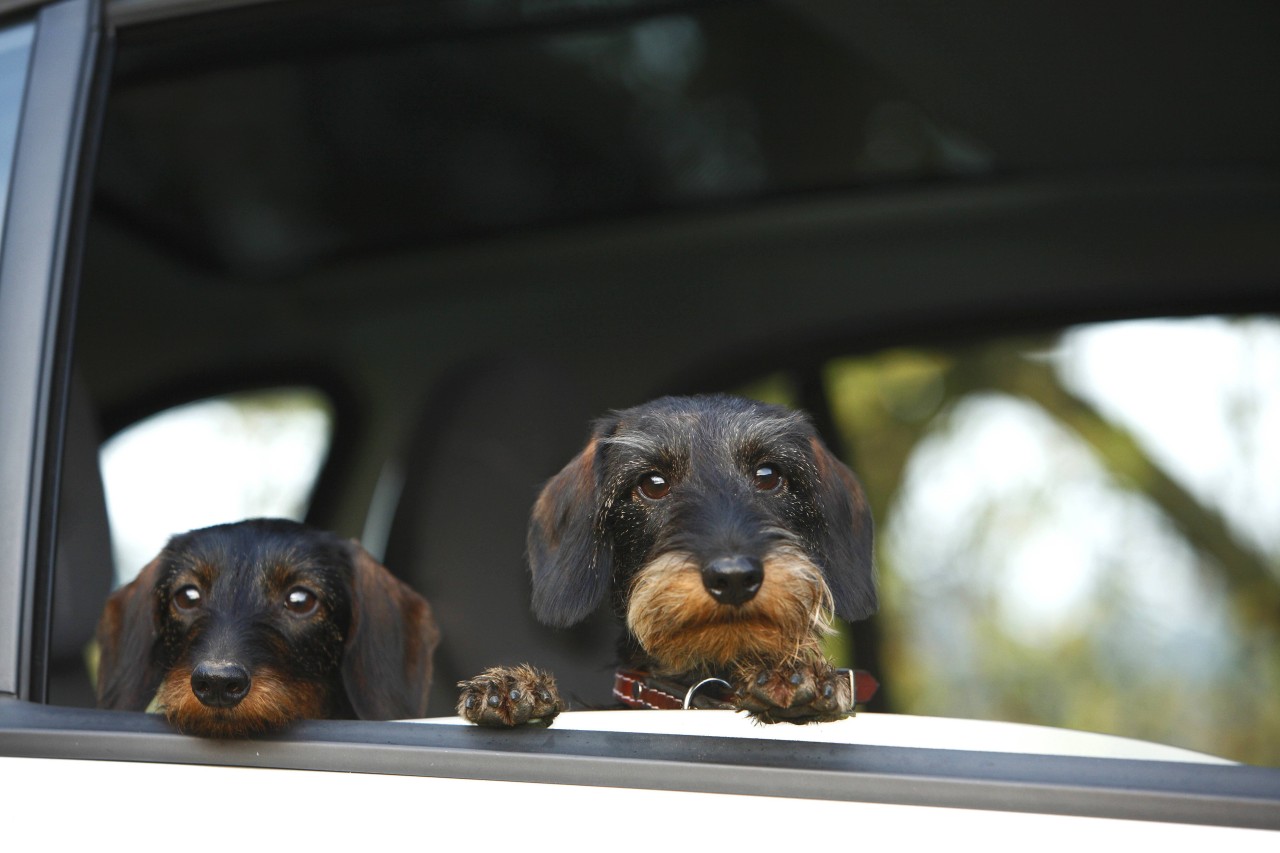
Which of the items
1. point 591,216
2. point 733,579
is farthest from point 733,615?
point 591,216

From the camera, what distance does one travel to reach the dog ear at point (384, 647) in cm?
258

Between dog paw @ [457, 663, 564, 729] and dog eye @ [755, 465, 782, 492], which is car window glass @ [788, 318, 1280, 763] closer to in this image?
dog eye @ [755, 465, 782, 492]

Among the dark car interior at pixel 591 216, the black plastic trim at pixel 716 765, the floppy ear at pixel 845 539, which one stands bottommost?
the black plastic trim at pixel 716 765

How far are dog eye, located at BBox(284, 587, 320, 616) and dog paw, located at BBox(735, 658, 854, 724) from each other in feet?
3.80

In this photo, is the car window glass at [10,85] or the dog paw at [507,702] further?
the car window glass at [10,85]

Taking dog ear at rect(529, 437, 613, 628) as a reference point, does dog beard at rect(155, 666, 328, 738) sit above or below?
below

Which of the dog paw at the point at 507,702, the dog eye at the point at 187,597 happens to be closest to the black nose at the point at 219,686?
the dog paw at the point at 507,702

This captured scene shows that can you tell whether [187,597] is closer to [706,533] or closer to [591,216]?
[706,533]

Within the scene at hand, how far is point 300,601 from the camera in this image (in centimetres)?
255

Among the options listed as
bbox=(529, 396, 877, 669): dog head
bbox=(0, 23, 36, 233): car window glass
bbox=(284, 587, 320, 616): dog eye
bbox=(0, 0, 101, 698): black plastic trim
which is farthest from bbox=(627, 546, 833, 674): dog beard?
bbox=(0, 23, 36, 233): car window glass

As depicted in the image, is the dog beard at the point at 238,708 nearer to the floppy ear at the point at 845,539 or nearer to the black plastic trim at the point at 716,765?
the black plastic trim at the point at 716,765

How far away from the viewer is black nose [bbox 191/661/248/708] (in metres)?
1.92

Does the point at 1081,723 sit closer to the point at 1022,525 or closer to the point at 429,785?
the point at 1022,525

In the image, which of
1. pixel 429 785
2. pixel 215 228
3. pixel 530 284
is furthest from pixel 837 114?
pixel 429 785
